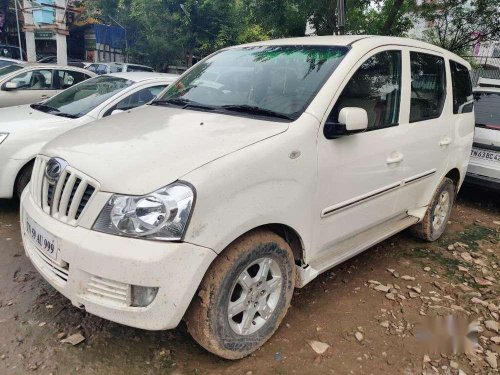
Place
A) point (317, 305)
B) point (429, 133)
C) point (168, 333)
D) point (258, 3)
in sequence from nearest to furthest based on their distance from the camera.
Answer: point (168, 333)
point (317, 305)
point (429, 133)
point (258, 3)

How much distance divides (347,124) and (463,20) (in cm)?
944

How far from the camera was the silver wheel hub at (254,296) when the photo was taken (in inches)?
91.3

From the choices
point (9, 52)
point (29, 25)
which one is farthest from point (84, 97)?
point (9, 52)

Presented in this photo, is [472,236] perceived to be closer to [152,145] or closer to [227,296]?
[227,296]

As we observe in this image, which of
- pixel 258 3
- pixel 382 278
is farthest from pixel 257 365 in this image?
pixel 258 3

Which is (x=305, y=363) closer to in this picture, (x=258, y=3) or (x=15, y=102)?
(x=15, y=102)

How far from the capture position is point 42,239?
→ 227 centimetres

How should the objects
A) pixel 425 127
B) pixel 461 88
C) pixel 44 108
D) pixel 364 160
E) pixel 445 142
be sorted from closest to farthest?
1. pixel 364 160
2. pixel 425 127
3. pixel 445 142
4. pixel 461 88
5. pixel 44 108

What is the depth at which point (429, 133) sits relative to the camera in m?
3.51

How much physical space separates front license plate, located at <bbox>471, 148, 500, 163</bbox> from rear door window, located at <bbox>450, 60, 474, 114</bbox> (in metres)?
1.02

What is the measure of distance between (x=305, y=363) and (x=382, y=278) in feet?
4.44

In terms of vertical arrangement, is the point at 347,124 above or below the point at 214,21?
below

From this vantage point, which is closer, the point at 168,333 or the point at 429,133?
the point at 168,333

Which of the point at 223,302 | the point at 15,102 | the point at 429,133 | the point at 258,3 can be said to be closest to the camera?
the point at 223,302
